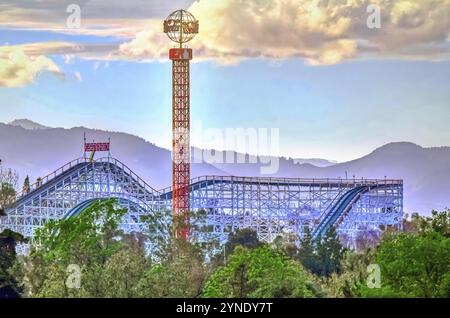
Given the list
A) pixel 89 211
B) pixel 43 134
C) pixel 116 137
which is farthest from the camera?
pixel 43 134

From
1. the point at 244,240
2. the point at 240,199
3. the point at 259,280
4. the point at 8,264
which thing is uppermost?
the point at 240,199

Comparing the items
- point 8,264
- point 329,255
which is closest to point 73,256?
point 8,264

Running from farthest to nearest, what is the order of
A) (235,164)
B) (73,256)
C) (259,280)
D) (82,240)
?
(235,164), (82,240), (73,256), (259,280)

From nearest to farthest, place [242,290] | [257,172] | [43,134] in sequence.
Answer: [242,290] → [257,172] → [43,134]

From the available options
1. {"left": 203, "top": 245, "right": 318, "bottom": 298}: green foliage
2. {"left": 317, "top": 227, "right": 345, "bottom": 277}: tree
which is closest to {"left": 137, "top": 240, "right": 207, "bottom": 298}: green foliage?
{"left": 203, "top": 245, "right": 318, "bottom": 298}: green foliage

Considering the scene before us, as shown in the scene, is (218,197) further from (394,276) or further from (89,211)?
(394,276)

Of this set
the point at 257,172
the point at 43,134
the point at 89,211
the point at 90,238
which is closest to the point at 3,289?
the point at 90,238

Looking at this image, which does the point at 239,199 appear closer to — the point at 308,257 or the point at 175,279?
the point at 308,257
